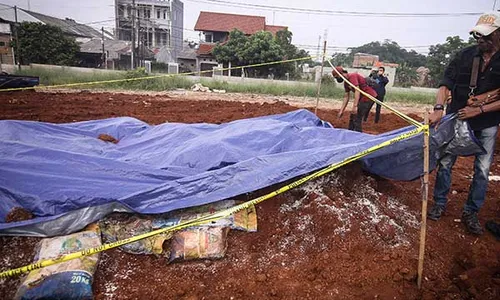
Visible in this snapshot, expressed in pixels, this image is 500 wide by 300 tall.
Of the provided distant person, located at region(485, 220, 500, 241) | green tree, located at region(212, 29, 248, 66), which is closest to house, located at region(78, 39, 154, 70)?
green tree, located at region(212, 29, 248, 66)

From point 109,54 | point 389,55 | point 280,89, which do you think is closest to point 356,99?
point 280,89

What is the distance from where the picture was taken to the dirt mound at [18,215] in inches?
77.9

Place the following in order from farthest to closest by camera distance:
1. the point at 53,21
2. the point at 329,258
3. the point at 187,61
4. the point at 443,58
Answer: the point at 53,21, the point at 187,61, the point at 443,58, the point at 329,258

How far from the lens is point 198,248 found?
204cm

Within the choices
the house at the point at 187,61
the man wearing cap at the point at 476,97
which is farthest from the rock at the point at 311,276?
the house at the point at 187,61

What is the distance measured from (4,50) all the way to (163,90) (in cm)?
1407

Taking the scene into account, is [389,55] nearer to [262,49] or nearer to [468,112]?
[262,49]

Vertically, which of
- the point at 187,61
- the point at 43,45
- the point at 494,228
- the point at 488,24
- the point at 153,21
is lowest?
the point at 494,228

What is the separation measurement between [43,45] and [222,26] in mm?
14226

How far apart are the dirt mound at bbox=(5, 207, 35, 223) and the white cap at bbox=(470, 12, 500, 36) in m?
3.47

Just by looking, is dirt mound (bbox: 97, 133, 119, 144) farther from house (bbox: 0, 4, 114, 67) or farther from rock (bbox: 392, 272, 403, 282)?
house (bbox: 0, 4, 114, 67)

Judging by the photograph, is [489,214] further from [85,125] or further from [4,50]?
[4,50]

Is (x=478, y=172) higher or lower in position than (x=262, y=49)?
lower

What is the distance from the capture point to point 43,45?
21406 millimetres
